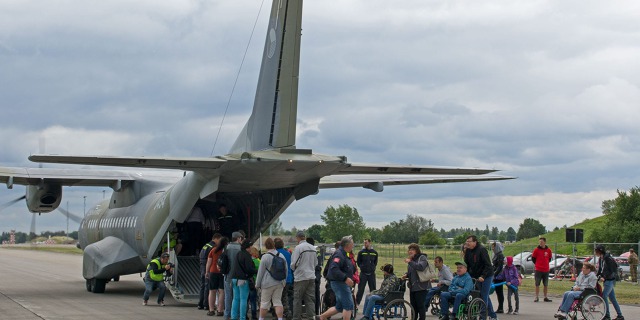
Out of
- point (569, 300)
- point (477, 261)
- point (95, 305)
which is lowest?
point (95, 305)

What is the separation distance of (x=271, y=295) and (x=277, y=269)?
1.85 feet

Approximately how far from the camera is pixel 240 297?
1511 centimetres

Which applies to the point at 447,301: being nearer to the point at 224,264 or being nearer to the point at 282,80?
the point at 224,264

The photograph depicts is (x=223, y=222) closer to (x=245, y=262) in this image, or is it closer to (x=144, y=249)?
(x=144, y=249)

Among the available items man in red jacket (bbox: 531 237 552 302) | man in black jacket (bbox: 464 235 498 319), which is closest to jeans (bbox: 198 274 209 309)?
man in black jacket (bbox: 464 235 498 319)

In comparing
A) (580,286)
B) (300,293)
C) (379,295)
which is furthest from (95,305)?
(580,286)

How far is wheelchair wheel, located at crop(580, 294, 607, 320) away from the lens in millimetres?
14398

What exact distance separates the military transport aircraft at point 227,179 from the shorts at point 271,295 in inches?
106

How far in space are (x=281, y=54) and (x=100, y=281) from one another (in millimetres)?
9578

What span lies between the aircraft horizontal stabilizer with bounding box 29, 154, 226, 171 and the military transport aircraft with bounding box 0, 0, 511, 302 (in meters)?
0.02

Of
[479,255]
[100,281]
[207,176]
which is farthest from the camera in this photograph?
[100,281]

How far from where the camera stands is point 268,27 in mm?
17359

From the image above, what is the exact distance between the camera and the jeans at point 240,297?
587 inches

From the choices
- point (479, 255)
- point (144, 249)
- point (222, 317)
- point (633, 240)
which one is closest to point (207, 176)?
point (222, 317)
